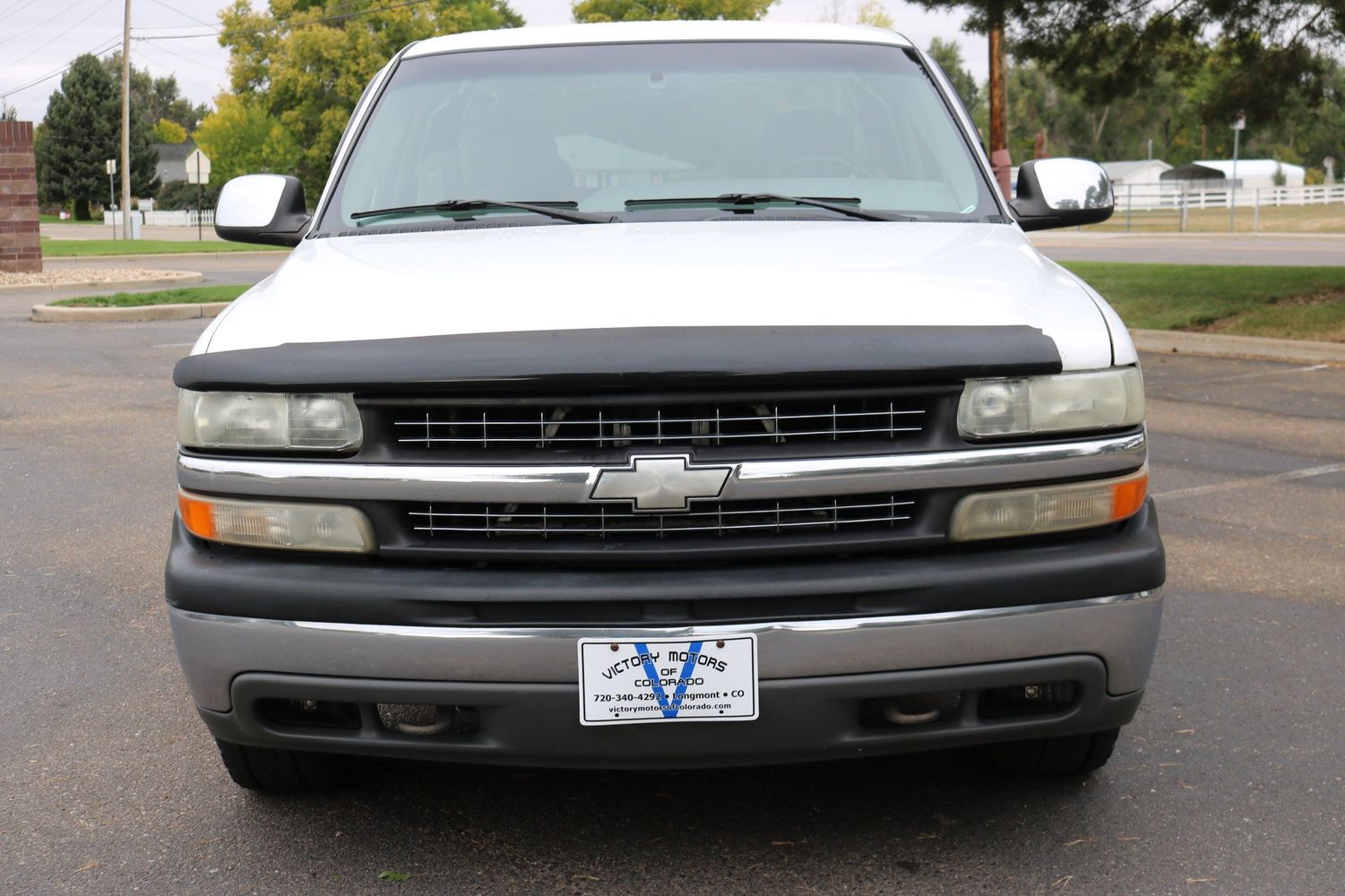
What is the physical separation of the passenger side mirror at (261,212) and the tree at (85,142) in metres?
81.5

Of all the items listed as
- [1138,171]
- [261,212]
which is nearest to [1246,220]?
[261,212]

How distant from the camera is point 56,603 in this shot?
5211 millimetres

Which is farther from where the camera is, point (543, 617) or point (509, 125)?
point (509, 125)

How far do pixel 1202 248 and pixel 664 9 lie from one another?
154ft

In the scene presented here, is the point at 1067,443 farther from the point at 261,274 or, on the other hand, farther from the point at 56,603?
the point at 261,274

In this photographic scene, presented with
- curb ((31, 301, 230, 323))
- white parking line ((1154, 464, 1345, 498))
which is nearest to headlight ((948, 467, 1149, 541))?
white parking line ((1154, 464, 1345, 498))

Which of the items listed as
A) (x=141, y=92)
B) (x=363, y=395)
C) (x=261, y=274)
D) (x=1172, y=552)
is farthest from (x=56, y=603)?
(x=141, y=92)

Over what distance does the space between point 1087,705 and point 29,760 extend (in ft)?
8.63

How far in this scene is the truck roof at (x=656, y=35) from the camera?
14.7 feet

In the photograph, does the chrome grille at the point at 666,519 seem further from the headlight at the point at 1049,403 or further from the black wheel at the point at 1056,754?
the black wheel at the point at 1056,754

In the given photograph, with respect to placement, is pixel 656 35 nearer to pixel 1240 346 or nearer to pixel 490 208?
pixel 490 208

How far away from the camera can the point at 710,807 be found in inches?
133

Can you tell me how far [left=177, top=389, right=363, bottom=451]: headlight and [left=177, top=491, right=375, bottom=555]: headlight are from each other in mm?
115

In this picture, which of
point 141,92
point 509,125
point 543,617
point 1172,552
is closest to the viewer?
point 543,617
